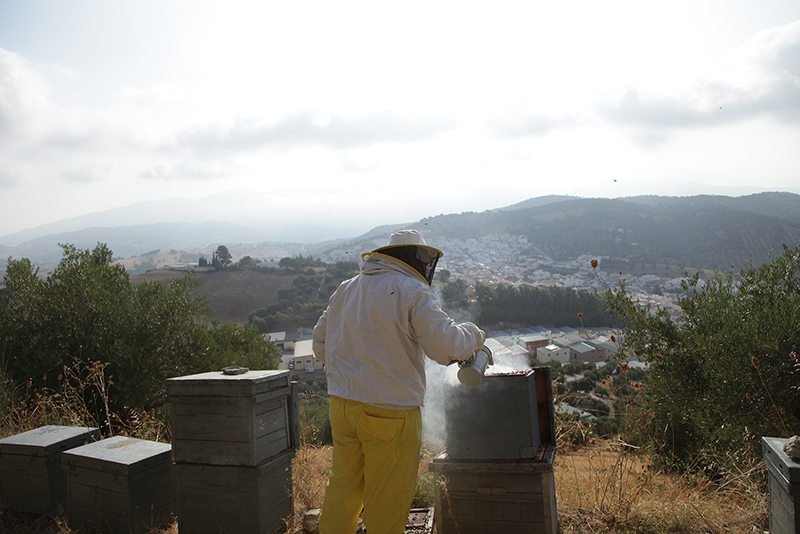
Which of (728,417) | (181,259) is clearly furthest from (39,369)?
(181,259)

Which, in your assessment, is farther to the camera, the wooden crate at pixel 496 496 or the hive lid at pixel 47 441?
the hive lid at pixel 47 441

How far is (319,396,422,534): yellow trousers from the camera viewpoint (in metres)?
2.60

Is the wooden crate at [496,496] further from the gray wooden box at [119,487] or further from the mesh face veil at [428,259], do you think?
the gray wooden box at [119,487]

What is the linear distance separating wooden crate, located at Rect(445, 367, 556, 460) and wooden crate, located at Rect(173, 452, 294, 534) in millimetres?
1459

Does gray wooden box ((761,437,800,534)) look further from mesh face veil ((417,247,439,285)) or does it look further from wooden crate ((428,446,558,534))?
mesh face veil ((417,247,439,285))

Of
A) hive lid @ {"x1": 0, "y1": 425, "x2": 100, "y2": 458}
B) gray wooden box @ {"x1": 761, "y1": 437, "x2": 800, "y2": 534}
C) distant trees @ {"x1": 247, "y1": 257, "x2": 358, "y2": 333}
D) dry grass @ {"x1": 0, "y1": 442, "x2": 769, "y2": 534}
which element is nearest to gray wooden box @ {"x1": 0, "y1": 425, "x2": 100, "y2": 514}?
hive lid @ {"x1": 0, "y1": 425, "x2": 100, "y2": 458}

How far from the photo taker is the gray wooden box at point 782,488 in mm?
2463

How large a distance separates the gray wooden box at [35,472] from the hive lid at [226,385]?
1.58 metres

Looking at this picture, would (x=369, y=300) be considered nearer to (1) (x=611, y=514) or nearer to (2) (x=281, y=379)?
(2) (x=281, y=379)

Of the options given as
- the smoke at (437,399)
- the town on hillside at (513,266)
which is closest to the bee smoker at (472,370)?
the smoke at (437,399)

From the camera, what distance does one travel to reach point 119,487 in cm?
348

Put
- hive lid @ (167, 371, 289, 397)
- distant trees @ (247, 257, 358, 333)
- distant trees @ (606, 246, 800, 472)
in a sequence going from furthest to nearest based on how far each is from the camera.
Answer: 1. distant trees @ (247, 257, 358, 333)
2. distant trees @ (606, 246, 800, 472)
3. hive lid @ (167, 371, 289, 397)

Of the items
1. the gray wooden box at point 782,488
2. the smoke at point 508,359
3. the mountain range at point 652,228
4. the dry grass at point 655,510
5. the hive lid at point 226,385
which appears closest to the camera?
the gray wooden box at point 782,488

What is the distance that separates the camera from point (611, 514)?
352 cm
